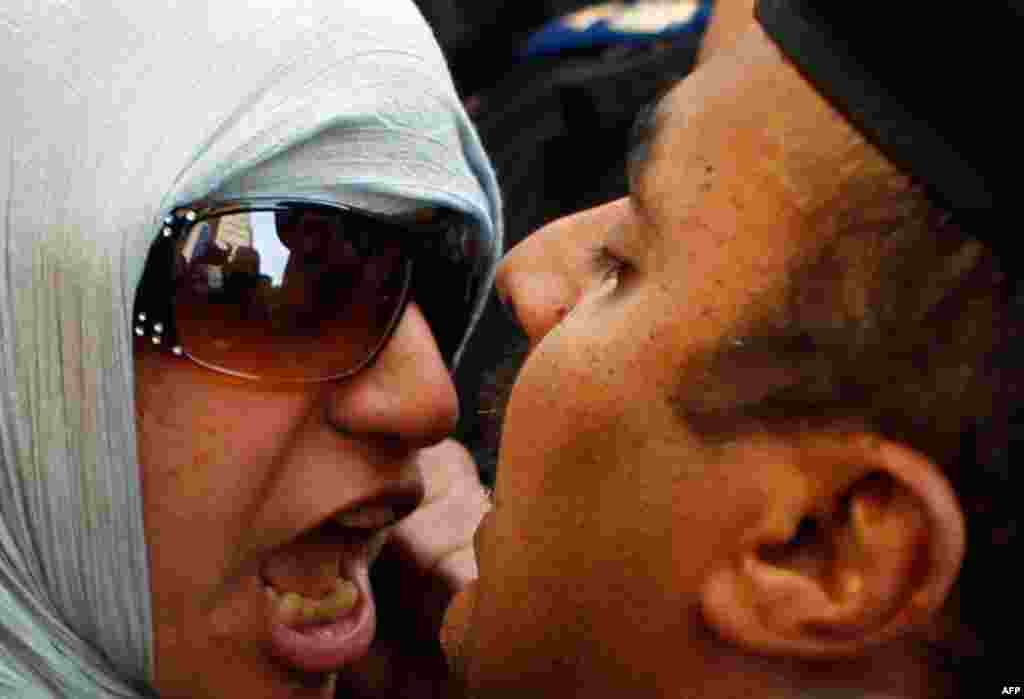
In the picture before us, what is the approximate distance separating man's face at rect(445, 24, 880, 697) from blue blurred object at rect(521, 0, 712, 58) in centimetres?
197

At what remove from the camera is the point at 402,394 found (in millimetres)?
2037

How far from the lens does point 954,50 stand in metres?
1.35

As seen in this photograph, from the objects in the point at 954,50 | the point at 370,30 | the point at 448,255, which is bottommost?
the point at 448,255

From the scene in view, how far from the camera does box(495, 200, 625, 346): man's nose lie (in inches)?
71.4

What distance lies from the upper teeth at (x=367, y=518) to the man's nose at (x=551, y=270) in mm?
418

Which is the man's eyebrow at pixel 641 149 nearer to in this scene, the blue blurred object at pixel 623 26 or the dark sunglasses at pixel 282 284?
the dark sunglasses at pixel 282 284

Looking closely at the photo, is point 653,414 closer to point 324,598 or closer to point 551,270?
point 551,270

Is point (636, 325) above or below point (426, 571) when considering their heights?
above

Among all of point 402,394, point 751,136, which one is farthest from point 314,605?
point 751,136

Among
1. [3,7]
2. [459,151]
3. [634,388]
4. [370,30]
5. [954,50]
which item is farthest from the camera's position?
[459,151]

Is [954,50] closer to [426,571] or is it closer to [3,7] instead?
[3,7]

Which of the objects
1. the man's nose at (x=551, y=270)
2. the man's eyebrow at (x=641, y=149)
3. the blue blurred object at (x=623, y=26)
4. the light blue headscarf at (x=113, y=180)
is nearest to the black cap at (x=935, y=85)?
the man's eyebrow at (x=641, y=149)

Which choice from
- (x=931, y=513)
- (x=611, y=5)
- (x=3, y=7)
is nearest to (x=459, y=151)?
(x=3, y=7)

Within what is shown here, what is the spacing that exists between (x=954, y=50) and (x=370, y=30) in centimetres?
88
